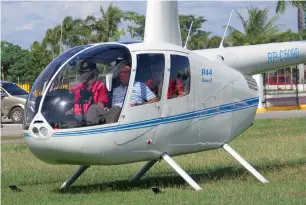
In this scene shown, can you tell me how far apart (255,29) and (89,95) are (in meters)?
50.4

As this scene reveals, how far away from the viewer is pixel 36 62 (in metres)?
59.2

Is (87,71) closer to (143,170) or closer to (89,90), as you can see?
(89,90)

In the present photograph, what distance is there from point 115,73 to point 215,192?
2154mm

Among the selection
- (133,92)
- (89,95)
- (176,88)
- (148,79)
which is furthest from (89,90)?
(176,88)

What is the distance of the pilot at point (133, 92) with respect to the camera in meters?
10.5

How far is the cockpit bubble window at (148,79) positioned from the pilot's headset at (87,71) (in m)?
0.58

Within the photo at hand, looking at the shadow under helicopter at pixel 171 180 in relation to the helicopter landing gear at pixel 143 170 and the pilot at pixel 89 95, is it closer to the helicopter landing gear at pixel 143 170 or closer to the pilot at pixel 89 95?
the helicopter landing gear at pixel 143 170

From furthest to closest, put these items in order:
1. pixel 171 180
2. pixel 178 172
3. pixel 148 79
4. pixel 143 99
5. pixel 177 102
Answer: pixel 171 180 < pixel 177 102 < pixel 178 172 < pixel 148 79 < pixel 143 99

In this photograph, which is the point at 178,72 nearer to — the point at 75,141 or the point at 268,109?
the point at 75,141

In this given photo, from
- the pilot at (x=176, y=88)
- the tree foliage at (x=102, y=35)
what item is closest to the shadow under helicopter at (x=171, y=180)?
the pilot at (x=176, y=88)

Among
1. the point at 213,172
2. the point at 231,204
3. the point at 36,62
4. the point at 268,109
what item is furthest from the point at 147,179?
the point at 36,62

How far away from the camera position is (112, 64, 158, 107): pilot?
34.3 feet

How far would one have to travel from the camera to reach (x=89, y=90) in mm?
10352

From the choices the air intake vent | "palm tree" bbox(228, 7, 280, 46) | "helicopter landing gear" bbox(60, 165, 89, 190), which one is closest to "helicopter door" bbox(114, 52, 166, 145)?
Answer: "helicopter landing gear" bbox(60, 165, 89, 190)
